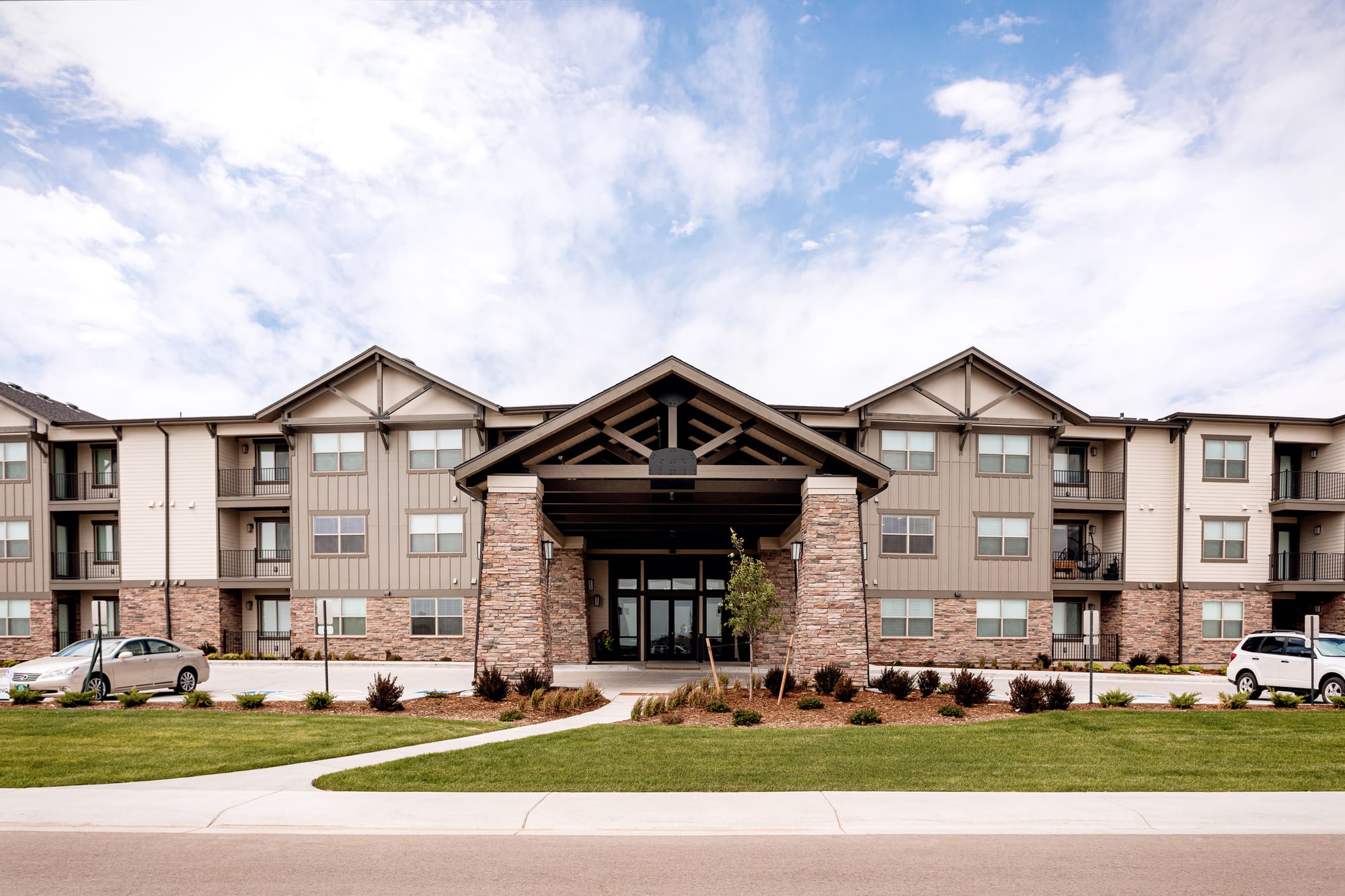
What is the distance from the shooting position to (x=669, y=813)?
858 cm

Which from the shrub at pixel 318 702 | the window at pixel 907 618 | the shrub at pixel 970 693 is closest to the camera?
the shrub at pixel 318 702

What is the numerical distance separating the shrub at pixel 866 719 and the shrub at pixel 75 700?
14.5 m

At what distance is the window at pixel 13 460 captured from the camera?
31469mm

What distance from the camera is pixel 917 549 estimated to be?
29.6m

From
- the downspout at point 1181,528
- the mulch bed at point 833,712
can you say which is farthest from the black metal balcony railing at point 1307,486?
the mulch bed at point 833,712

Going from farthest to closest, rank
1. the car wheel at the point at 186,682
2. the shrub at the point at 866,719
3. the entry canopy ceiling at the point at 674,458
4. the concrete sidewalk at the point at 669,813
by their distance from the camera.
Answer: the car wheel at the point at 186,682 → the entry canopy ceiling at the point at 674,458 → the shrub at the point at 866,719 → the concrete sidewalk at the point at 669,813

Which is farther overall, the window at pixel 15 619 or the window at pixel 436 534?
the window at pixel 15 619

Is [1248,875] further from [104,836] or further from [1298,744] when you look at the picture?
[104,836]

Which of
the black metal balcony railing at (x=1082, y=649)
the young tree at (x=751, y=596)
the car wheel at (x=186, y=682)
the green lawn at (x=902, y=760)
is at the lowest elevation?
the black metal balcony railing at (x=1082, y=649)

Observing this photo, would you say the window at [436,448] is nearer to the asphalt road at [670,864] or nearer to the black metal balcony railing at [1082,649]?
the asphalt road at [670,864]

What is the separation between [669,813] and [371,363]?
25.0 metres

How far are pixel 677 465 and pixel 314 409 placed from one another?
18.7 metres

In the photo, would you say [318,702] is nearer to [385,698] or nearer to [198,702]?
[385,698]

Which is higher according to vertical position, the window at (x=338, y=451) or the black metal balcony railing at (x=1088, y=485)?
the window at (x=338, y=451)
